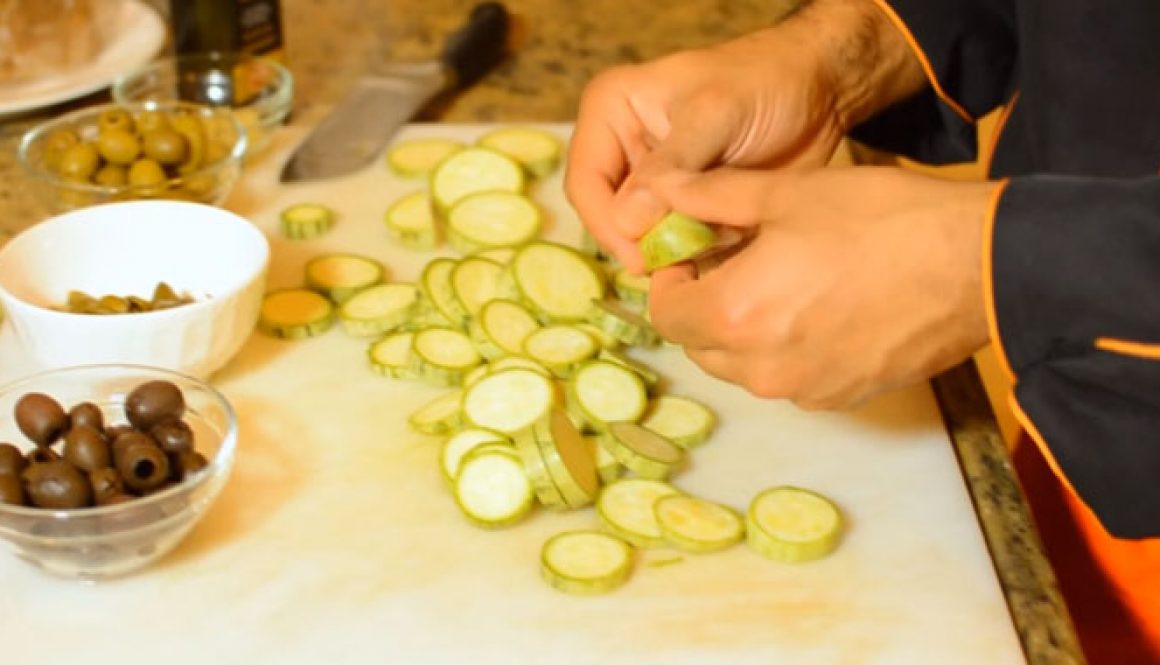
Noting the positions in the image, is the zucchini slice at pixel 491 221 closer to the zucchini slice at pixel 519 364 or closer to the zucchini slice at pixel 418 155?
the zucchini slice at pixel 418 155

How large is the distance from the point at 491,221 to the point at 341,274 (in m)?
0.18

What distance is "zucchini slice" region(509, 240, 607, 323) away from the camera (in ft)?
4.87

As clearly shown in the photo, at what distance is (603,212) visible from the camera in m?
1.42

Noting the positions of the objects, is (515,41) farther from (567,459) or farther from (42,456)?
(42,456)

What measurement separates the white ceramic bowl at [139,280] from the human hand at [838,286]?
0.42 metres

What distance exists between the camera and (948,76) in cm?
156

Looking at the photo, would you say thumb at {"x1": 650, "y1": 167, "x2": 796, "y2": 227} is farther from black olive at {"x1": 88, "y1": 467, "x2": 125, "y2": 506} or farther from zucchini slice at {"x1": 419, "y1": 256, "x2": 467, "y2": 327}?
black olive at {"x1": 88, "y1": 467, "x2": 125, "y2": 506}

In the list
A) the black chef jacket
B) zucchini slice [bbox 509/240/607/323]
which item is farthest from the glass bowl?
the black chef jacket

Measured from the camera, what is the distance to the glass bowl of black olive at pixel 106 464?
1.12 m

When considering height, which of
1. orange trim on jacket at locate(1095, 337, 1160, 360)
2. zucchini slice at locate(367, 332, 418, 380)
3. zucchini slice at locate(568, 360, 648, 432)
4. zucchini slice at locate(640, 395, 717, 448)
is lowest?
zucchini slice at locate(367, 332, 418, 380)

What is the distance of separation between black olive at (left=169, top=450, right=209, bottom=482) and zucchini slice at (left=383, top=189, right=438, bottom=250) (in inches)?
20.0

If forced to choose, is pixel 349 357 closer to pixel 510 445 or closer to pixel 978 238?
pixel 510 445

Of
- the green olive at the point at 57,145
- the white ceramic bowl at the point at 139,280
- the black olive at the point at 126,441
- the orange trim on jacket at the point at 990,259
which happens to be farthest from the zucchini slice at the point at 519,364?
the green olive at the point at 57,145

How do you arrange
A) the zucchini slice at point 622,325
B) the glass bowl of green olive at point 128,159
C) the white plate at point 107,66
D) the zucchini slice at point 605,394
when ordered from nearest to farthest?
the zucchini slice at point 605,394 → the zucchini slice at point 622,325 → the glass bowl of green olive at point 128,159 → the white plate at point 107,66
